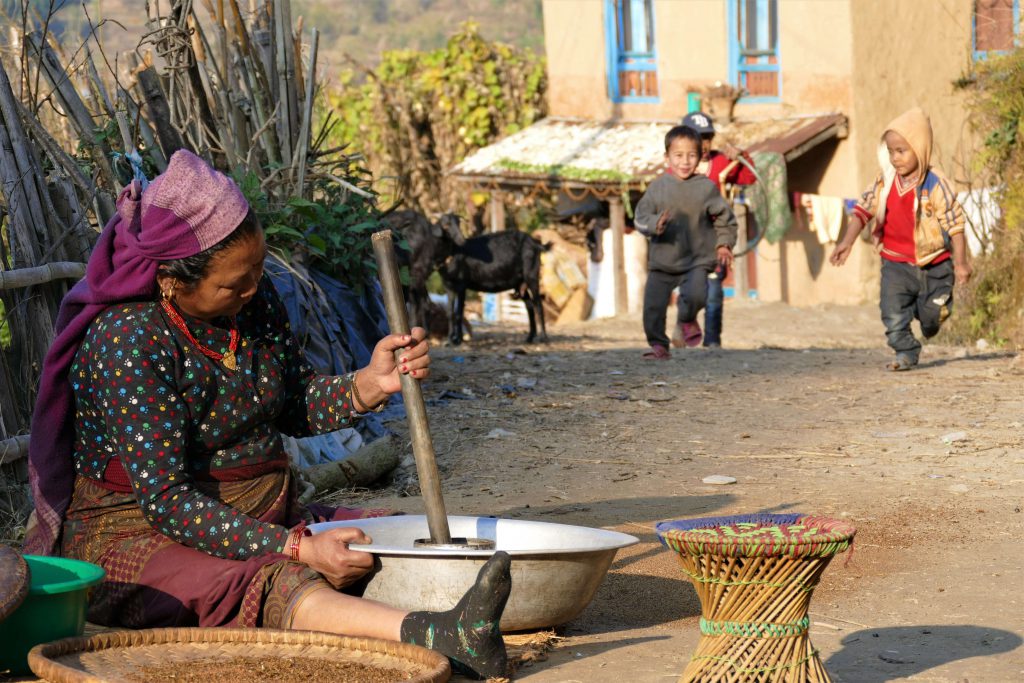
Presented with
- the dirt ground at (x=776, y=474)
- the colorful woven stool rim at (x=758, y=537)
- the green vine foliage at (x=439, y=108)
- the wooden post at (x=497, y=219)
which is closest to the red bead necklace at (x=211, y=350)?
the dirt ground at (x=776, y=474)

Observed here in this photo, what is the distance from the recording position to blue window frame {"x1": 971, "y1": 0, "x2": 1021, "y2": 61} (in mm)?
14383

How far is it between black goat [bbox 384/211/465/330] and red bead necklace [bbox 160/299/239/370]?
7.99 meters

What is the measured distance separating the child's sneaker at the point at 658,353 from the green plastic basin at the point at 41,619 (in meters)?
6.24

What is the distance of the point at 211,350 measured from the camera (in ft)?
10.8

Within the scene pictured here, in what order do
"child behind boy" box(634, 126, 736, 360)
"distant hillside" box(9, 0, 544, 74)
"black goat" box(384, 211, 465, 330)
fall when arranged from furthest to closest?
"distant hillside" box(9, 0, 544, 74) → "black goat" box(384, 211, 465, 330) → "child behind boy" box(634, 126, 736, 360)

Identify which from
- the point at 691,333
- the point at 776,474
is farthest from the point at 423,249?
the point at 776,474

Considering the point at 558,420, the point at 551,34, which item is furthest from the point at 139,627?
the point at 551,34

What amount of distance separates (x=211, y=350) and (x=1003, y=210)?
328 inches

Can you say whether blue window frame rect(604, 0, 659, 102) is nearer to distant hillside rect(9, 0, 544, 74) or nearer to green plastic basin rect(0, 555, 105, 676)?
green plastic basin rect(0, 555, 105, 676)

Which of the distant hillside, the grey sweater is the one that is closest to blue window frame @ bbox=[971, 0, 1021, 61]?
the grey sweater

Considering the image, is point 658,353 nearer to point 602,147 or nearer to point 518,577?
point 518,577

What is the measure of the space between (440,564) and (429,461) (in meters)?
0.31

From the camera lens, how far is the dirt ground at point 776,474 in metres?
3.42

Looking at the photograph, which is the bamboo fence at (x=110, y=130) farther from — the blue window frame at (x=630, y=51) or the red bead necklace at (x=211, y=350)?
the blue window frame at (x=630, y=51)
